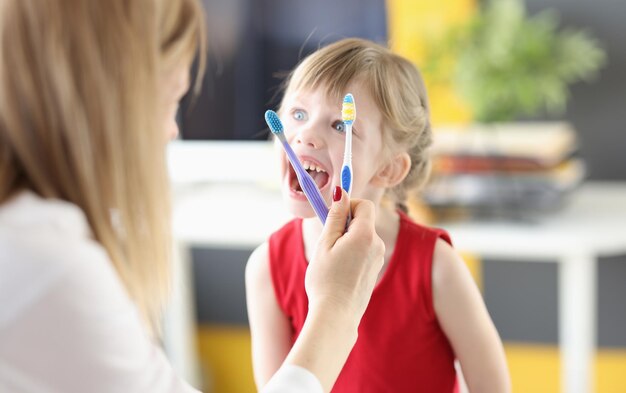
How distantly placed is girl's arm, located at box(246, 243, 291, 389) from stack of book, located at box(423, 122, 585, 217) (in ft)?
3.35

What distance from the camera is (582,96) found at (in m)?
2.17

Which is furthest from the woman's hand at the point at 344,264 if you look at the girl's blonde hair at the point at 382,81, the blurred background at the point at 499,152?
the blurred background at the point at 499,152

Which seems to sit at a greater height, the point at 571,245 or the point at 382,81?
the point at 382,81

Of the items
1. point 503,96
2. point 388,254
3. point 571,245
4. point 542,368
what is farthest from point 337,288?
point 542,368

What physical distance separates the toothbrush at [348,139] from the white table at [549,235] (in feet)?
3.68

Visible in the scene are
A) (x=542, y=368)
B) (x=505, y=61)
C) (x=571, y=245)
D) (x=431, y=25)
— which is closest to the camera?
(x=571, y=245)

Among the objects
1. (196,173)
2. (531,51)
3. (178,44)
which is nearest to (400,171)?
(178,44)

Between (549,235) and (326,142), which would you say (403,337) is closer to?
(326,142)

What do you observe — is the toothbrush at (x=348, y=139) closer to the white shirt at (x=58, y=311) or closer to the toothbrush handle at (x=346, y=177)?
the toothbrush handle at (x=346, y=177)

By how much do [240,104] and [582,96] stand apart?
35.2 inches

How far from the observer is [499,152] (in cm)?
193

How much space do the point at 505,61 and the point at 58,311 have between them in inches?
56.9

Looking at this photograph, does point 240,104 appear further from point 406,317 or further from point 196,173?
point 406,317

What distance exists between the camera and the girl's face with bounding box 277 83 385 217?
32.3 inches
